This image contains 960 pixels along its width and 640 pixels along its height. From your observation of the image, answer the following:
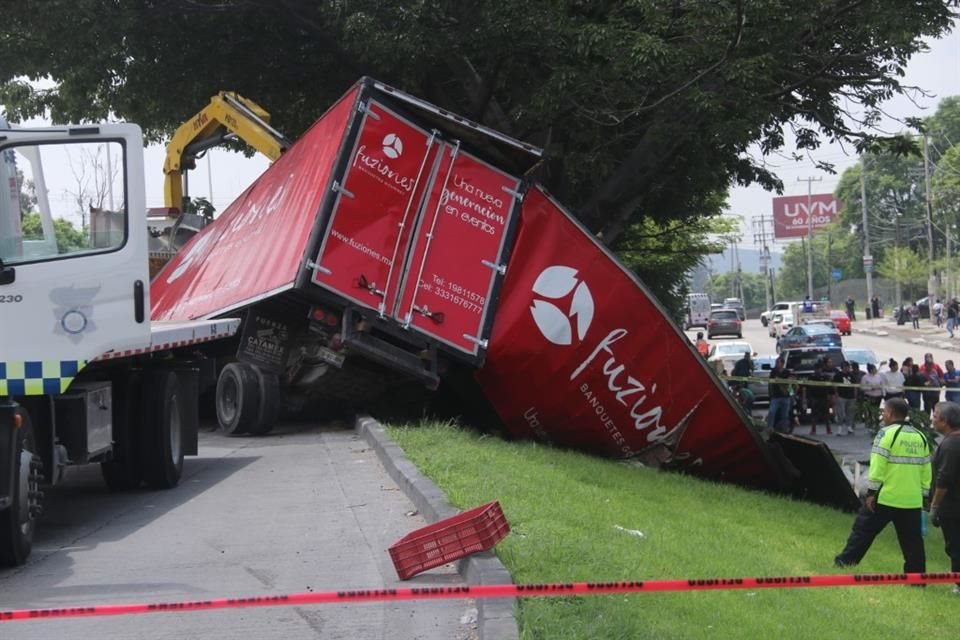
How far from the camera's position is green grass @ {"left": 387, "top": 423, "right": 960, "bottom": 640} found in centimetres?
636

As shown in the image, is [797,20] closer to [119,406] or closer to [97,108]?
[119,406]

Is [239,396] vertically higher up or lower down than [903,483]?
higher up

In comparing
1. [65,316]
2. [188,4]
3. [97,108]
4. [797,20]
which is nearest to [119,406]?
[65,316]

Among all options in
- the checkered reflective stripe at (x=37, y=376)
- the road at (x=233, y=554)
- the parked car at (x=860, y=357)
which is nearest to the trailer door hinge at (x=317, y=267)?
the road at (x=233, y=554)

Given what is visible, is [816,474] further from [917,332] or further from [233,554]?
[917,332]

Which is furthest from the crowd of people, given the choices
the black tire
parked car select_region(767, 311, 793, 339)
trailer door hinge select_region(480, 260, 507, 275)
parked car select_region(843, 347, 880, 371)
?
parked car select_region(767, 311, 793, 339)

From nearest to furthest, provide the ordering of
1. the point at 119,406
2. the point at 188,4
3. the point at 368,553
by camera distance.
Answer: the point at 368,553 < the point at 119,406 < the point at 188,4

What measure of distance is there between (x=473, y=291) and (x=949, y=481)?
670 cm

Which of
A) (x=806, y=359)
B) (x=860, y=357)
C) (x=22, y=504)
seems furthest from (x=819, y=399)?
(x=22, y=504)

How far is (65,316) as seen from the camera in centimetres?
852

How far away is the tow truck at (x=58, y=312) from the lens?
26.6 ft

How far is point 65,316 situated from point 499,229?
7200mm

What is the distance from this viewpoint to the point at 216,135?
2134 centimetres

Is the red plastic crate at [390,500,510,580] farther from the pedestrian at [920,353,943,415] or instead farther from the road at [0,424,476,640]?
the pedestrian at [920,353,943,415]
